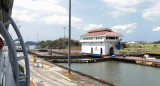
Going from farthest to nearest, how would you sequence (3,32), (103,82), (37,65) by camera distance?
(37,65) → (103,82) → (3,32)

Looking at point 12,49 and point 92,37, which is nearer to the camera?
point 12,49

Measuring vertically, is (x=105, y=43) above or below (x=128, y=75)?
above

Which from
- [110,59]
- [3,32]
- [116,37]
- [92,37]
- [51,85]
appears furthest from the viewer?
[92,37]

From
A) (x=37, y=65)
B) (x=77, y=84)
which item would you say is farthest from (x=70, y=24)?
(x=37, y=65)

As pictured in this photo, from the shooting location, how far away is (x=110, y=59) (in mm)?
47688

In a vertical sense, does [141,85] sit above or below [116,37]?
below

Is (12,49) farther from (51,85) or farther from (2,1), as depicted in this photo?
(51,85)

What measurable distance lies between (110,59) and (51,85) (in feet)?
115

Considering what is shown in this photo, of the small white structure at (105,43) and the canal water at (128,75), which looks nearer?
the canal water at (128,75)

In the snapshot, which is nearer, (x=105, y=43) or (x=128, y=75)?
(x=128, y=75)

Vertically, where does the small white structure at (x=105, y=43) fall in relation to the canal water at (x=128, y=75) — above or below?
above

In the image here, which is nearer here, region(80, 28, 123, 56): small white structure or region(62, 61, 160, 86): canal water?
region(62, 61, 160, 86): canal water

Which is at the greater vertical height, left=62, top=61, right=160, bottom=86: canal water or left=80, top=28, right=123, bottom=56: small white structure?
left=80, top=28, right=123, bottom=56: small white structure

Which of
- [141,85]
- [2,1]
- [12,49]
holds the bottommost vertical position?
[141,85]
